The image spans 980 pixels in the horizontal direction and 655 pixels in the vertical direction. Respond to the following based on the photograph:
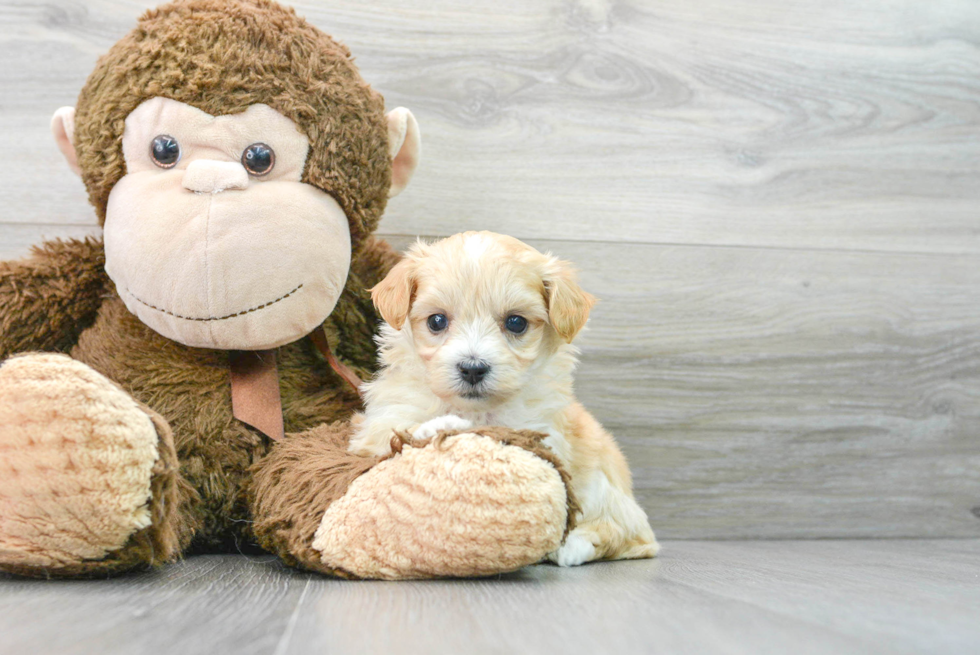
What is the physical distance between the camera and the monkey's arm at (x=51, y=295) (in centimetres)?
127

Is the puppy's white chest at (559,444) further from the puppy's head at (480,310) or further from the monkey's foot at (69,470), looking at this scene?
the monkey's foot at (69,470)

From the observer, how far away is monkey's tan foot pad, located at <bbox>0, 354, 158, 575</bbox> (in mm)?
911

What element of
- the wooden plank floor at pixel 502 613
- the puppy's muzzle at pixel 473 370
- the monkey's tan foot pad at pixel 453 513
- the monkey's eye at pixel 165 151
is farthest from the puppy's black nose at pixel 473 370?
the monkey's eye at pixel 165 151

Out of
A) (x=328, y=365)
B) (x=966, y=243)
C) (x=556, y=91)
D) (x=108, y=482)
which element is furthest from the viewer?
(x=966, y=243)

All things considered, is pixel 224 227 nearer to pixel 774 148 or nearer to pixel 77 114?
pixel 77 114

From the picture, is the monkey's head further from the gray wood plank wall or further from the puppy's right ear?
the gray wood plank wall

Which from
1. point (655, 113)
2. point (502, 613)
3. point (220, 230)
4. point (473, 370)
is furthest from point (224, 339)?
point (655, 113)

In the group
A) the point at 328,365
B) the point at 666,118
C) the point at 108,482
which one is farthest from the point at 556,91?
the point at 108,482

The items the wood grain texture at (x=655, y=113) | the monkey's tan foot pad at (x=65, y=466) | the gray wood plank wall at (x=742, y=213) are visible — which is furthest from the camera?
the gray wood plank wall at (x=742, y=213)

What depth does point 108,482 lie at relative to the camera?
0.93 m

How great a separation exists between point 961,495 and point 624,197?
105 cm

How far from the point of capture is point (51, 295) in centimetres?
130

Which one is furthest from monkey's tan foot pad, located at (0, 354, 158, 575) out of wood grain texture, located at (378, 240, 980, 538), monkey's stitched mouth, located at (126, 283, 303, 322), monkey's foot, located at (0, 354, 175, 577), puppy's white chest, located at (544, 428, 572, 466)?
wood grain texture, located at (378, 240, 980, 538)

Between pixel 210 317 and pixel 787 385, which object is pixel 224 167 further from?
pixel 787 385
